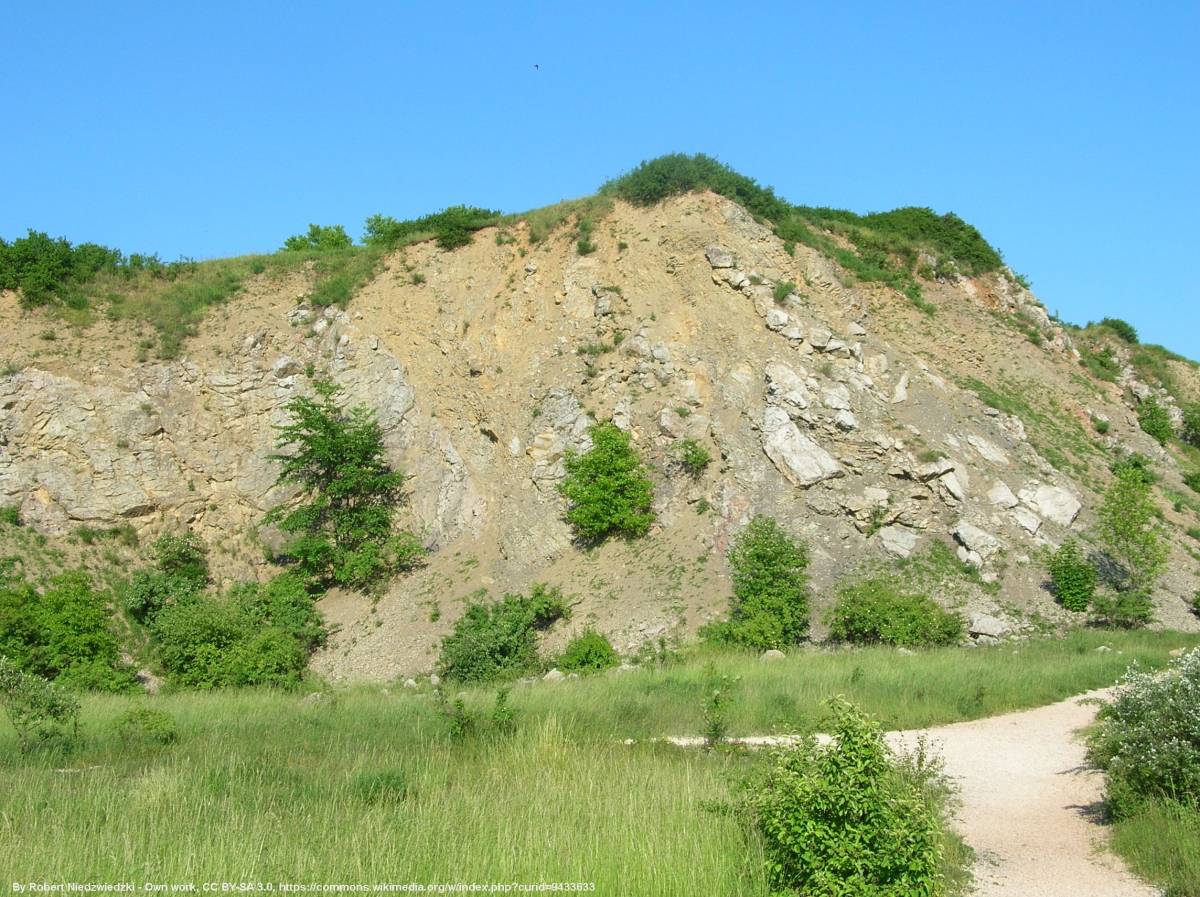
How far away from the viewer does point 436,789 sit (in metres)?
9.55

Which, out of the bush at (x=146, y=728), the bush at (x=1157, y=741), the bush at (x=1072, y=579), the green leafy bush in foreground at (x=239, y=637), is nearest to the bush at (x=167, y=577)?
the green leafy bush in foreground at (x=239, y=637)

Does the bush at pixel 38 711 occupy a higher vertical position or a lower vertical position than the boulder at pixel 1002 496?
lower

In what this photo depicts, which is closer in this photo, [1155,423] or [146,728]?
[146,728]

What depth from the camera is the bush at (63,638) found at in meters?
22.6

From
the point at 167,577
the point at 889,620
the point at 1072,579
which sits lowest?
the point at 889,620

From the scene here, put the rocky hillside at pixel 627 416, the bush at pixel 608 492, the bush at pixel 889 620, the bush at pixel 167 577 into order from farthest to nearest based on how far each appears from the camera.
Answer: the bush at pixel 167 577 < the bush at pixel 608 492 < the rocky hillside at pixel 627 416 < the bush at pixel 889 620

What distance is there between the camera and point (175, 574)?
89.2 ft

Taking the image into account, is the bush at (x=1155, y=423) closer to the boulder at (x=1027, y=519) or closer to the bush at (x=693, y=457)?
the boulder at (x=1027, y=519)

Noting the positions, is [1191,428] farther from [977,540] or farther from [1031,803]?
[1031,803]

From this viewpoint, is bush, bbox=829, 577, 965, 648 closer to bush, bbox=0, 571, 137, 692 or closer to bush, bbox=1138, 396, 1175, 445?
bush, bbox=1138, 396, 1175, 445

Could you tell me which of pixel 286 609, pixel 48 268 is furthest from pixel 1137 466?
pixel 48 268

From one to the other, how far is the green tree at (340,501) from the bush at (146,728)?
1339cm

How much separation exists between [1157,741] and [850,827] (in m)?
4.34

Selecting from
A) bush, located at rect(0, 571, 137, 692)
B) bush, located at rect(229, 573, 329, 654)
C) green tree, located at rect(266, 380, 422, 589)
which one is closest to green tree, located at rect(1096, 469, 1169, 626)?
green tree, located at rect(266, 380, 422, 589)
